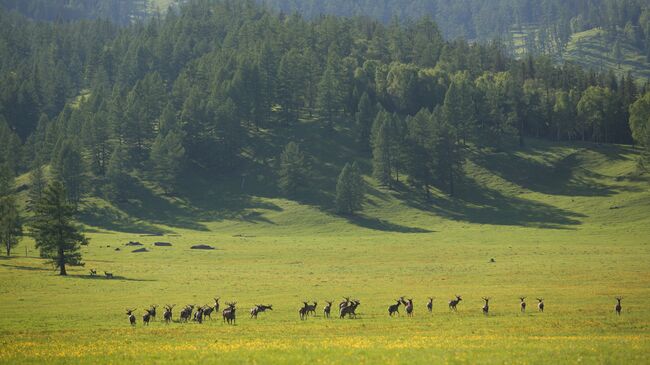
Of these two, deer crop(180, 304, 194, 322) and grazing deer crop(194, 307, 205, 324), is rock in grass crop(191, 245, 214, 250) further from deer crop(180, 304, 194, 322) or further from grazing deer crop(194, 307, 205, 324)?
grazing deer crop(194, 307, 205, 324)

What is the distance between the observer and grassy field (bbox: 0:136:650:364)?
2858cm

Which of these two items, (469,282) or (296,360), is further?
(469,282)

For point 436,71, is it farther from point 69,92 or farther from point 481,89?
point 69,92

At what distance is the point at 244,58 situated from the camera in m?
161

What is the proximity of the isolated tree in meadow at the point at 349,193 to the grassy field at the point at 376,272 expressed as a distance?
113 inches

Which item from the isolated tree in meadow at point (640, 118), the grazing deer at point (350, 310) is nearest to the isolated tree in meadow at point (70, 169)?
the grazing deer at point (350, 310)

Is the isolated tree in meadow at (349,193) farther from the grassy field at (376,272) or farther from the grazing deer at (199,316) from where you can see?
the grazing deer at (199,316)

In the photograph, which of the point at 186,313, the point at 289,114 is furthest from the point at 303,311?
the point at 289,114

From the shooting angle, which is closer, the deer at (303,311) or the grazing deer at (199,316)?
the grazing deer at (199,316)

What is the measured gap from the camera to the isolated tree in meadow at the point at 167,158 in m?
133

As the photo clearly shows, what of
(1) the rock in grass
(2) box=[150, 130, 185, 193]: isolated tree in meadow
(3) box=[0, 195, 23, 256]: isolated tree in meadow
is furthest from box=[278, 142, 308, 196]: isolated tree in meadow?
(3) box=[0, 195, 23, 256]: isolated tree in meadow

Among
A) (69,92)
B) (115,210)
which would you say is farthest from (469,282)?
(69,92)

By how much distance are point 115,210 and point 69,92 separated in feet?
259

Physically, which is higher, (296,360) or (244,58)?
(244,58)
